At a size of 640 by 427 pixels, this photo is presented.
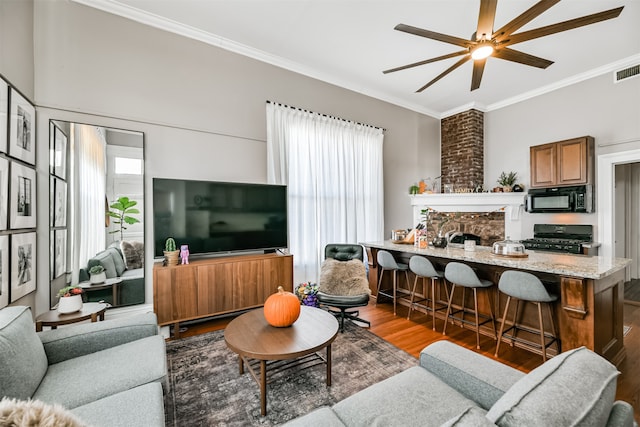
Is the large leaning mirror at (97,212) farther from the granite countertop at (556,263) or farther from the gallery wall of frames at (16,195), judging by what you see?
the granite countertop at (556,263)

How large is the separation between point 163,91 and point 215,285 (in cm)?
233

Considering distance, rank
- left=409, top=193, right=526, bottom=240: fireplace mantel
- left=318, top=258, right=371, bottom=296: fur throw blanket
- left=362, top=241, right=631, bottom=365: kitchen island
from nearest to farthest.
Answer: left=362, top=241, right=631, bottom=365: kitchen island, left=318, top=258, right=371, bottom=296: fur throw blanket, left=409, top=193, right=526, bottom=240: fireplace mantel

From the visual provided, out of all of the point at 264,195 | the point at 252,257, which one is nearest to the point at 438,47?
the point at 264,195

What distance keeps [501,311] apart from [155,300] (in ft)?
11.7

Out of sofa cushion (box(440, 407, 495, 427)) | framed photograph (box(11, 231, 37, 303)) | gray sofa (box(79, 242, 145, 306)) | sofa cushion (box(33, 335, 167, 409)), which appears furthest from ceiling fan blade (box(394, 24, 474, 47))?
framed photograph (box(11, 231, 37, 303))

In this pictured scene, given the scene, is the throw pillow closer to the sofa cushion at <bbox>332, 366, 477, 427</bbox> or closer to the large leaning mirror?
the large leaning mirror

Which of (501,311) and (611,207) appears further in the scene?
(611,207)

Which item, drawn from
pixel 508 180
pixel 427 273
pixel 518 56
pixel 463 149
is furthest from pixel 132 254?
pixel 508 180

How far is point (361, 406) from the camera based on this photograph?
1.25m

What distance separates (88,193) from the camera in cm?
288

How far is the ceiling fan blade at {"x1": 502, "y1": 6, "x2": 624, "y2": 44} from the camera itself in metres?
1.99

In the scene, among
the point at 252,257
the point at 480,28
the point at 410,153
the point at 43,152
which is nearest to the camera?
the point at 480,28

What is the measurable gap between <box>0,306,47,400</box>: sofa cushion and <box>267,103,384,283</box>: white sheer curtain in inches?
110

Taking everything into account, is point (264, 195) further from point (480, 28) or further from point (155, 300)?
point (480, 28)
